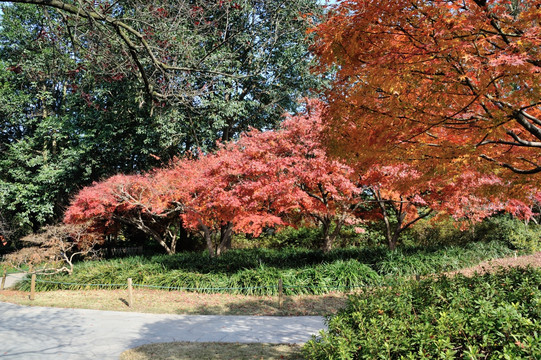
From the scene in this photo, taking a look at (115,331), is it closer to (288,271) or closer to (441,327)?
(288,271)

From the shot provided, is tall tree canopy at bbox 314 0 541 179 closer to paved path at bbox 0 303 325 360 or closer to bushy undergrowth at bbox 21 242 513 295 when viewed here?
paved path at bbox 0 303 325 360

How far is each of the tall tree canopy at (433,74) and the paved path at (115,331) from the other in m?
3.96

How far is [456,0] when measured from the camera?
4102mm

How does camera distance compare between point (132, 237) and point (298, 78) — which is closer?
point (298, 78)

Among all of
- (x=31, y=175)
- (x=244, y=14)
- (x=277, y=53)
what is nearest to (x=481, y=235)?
(x=277, y=53)

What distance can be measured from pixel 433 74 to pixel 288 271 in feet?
25.6

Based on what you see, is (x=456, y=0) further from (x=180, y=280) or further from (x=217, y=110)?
(x=217, y=110)

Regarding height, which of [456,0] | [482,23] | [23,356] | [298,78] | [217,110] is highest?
[298,78]

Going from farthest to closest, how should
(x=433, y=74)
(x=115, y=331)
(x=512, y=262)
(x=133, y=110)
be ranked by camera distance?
(x=133, y=110)
(x=512, y=262)
(x=115, y=331)
(x=433, y=74)

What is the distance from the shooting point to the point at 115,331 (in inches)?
289

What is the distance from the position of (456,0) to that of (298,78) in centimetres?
1353

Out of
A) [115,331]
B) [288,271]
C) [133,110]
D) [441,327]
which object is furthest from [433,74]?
[133,110]

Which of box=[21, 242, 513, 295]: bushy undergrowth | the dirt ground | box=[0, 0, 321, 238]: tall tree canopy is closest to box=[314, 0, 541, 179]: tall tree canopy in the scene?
box=[21, 242, 513, 295]: bushy undergrowth

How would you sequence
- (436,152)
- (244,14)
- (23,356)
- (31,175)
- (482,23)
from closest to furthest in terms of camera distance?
(482,23), (436,152), (23,356), (244,14), (31,175)
